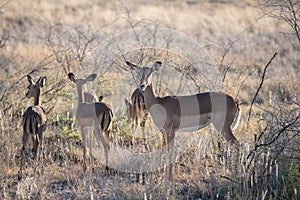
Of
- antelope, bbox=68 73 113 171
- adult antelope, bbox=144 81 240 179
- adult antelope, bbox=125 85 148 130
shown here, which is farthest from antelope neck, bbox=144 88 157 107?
adult antelope, bbox=125 85 148 130

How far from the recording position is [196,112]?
27.7 feet

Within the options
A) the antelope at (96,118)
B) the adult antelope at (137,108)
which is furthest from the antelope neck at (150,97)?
the adult antelope at (137,108)

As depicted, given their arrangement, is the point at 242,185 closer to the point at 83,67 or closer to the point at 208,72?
the point at 208,72

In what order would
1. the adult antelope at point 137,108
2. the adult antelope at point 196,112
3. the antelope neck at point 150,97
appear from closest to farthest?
the adult antelope at point 196,112
the antelope neck at point 150,97
the adult antelope at point 137,108

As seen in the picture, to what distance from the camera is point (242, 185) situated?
22.0ft

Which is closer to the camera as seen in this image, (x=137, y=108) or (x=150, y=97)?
(x=150, y=97)

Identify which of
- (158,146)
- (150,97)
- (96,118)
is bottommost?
(158,146)

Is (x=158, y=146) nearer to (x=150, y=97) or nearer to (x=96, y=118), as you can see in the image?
(x=150, y=97)

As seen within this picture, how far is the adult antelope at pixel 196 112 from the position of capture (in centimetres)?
838

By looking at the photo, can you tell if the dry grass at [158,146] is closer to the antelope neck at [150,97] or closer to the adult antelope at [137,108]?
the adult antelope at [137,108]

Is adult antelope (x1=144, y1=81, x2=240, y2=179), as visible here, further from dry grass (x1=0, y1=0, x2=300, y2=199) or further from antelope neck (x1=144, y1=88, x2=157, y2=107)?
dry grass (x1=0, y1=0, x2=300, y2=199)

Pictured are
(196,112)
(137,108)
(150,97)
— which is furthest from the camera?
(137,108)

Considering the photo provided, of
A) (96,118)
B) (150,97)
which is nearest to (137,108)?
(150,97)

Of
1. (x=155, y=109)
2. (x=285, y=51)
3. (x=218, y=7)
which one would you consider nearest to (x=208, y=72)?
(x=155, y=109)
